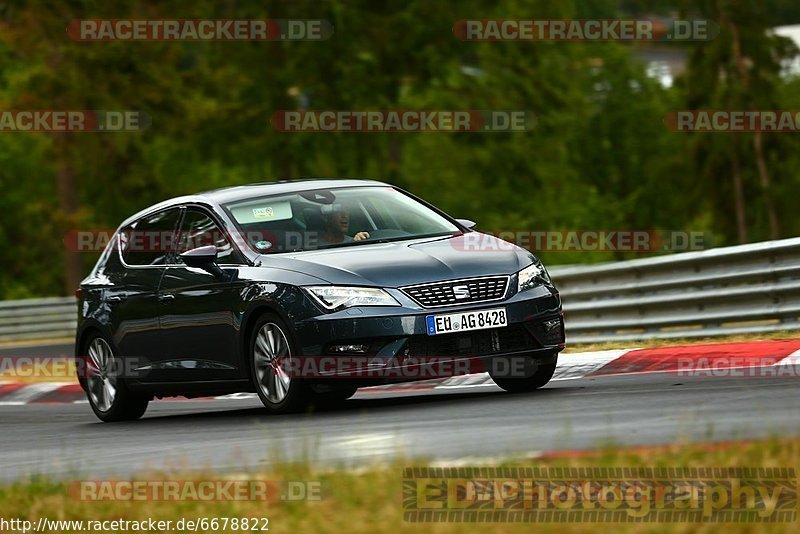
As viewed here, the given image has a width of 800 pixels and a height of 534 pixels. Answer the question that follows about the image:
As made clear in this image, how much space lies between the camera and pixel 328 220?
11.1 meters

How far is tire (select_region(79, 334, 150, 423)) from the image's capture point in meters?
12.5

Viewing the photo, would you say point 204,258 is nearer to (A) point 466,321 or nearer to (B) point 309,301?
(B) point 309,301

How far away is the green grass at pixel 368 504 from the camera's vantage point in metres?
5.52

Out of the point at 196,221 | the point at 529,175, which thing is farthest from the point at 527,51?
the point at 196,221

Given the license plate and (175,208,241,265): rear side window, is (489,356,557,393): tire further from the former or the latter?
(175,208,241,265): rear side window

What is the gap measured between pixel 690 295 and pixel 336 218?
505 cm

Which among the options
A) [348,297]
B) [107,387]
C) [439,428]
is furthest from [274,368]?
[107,387]

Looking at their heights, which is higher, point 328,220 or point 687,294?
point 328,220

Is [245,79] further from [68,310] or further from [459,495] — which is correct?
[459,495]

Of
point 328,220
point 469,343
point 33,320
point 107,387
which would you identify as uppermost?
point 328,220

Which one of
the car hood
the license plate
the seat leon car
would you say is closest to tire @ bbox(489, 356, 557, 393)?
the seat leon car

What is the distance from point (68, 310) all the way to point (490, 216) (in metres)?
22.5

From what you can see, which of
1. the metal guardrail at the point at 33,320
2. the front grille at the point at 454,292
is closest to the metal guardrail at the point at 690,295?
the front grille at the point at 454,292

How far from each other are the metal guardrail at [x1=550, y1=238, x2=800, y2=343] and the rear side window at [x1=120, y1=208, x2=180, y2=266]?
17.1 ft
